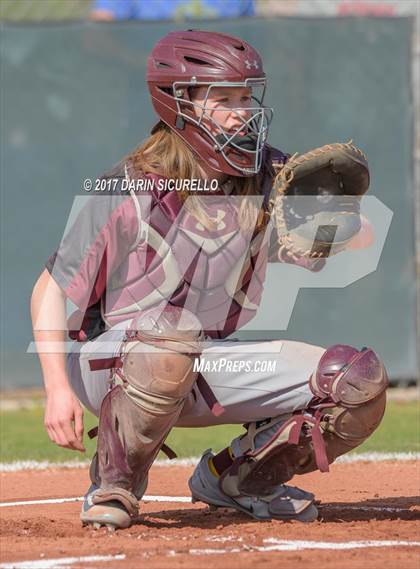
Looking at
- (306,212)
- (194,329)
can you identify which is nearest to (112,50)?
(306,212)

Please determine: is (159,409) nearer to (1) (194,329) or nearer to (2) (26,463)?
(1) (194,329)

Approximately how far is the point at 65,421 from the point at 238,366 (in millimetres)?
675

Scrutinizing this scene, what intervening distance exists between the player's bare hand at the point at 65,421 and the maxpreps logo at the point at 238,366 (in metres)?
0.53

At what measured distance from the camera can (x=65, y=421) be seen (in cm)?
355

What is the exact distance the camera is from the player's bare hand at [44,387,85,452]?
3.55 m

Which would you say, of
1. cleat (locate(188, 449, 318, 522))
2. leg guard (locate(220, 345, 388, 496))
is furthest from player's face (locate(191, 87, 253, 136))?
cleat (locate(188, 449, 318, 522))

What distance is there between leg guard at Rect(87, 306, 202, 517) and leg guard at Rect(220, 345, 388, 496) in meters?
0.39

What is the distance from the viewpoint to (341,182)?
13.6 ft

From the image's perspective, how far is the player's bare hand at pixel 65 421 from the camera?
3.55 metres

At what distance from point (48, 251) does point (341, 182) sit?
13.4 feet

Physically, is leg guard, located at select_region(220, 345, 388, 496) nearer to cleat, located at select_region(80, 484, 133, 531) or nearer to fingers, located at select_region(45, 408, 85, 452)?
cleat, located at select_region(80, 484, 133, 531)

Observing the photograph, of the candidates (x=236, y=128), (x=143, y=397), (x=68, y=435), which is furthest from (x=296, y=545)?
(x=236, y=128)

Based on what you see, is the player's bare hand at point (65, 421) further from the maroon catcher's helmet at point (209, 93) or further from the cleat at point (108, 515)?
the maroon catcher's helmet at point (209, 93)

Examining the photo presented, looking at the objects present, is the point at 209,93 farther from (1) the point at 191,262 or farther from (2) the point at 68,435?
(2) the point at 68,435
